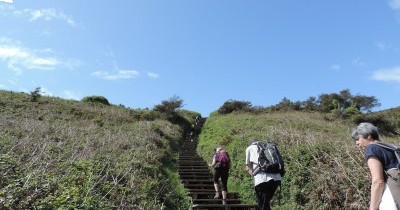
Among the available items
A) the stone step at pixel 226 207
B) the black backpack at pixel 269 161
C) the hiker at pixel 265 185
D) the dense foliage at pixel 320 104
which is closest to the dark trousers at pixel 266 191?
the hiker at pixel 265 185

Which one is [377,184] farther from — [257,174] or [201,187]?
[201,187]

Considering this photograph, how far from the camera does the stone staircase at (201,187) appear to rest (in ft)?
35.6

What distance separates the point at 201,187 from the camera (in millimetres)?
14461

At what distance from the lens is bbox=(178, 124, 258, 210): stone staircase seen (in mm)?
10844

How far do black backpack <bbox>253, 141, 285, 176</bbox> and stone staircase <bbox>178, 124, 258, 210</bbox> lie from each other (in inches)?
76.6

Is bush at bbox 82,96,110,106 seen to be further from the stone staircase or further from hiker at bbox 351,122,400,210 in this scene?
hiker at bbox 351,122,400,210

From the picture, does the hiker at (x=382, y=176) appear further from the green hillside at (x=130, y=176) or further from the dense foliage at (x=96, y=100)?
the dense foliage at (x=96, y=100)

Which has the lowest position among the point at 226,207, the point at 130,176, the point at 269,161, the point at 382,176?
the point at 226,207

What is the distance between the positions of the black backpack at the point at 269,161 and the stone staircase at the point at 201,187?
6.38 ft

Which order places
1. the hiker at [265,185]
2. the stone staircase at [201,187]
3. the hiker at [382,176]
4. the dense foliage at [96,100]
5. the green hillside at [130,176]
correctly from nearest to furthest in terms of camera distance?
the hiker at [382,176]
the green hillside at [130,176]
the hiker at [265,185]
the stone staircase at [201,187]
the dense foliage at [96,100]

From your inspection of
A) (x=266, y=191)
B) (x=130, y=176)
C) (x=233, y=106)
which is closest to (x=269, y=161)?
(x=266, y=191)

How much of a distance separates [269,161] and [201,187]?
6.87 m

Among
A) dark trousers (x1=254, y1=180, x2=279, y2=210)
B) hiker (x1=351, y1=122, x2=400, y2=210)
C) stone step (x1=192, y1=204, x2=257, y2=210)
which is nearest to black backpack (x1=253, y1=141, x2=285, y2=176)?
dark trousers (x1=254, y1=180, x2=279, y2=210)

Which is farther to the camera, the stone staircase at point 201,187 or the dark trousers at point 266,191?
the stone staircase at point 201,187
